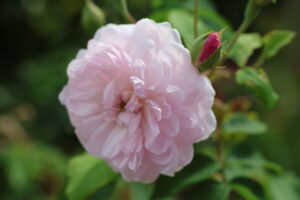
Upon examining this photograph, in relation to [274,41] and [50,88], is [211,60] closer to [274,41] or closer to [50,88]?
[274,41]

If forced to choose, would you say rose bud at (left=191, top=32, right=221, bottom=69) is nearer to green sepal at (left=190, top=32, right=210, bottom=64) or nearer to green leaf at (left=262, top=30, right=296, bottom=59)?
green sepal at (left=190, top=32, right=210, bottom=64)

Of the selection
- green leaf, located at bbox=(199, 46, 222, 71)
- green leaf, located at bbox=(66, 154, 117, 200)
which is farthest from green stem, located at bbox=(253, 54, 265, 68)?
green leaf, located at bbox=(66, 154, 117, 200)

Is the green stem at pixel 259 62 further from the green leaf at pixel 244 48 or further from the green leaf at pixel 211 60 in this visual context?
the green leaf at pixel 211 60

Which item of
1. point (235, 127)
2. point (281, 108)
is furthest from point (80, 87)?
point (281, 108)

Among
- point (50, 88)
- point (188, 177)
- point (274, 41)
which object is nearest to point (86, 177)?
point (188, 177)

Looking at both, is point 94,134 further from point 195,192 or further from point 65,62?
point 65,62

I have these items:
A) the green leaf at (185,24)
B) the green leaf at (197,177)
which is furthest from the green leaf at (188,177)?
the green leaf at (185,24)
